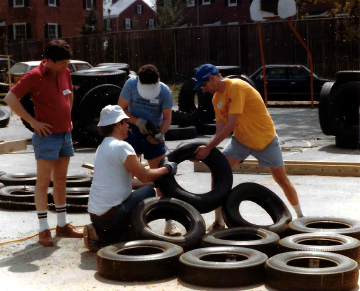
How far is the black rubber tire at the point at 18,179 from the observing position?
9531mm

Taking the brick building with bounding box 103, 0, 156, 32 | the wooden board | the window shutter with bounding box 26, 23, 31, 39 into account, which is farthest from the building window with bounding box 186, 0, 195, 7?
the wooden board

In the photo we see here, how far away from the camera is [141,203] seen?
643 centimetres

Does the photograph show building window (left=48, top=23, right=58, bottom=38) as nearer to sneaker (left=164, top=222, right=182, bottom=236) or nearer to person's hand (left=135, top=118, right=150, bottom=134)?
person's hand (left=135, top=118, right=150, bottom=134)

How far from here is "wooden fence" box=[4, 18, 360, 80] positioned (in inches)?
1251

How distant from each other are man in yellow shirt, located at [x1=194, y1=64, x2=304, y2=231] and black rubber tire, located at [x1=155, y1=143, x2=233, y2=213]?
0.49 ft

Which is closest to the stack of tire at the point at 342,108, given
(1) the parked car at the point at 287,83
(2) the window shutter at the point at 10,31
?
(1) the parked car at the point at 287,83

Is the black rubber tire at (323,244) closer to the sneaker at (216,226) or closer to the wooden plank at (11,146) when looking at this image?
the sneaker at (216,226)

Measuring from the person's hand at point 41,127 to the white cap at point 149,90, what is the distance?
1.23 m

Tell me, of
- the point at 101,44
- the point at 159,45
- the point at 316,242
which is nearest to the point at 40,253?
the point at 316,242

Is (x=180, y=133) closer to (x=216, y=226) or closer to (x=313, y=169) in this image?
(x=313, y=169)

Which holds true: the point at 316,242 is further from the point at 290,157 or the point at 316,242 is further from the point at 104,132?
the point at 290,157

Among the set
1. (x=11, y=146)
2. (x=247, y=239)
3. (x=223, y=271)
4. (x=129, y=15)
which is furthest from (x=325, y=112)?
(x=129, y=15)

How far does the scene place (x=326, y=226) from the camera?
677 centimetres

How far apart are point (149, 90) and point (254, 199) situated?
1.62m
